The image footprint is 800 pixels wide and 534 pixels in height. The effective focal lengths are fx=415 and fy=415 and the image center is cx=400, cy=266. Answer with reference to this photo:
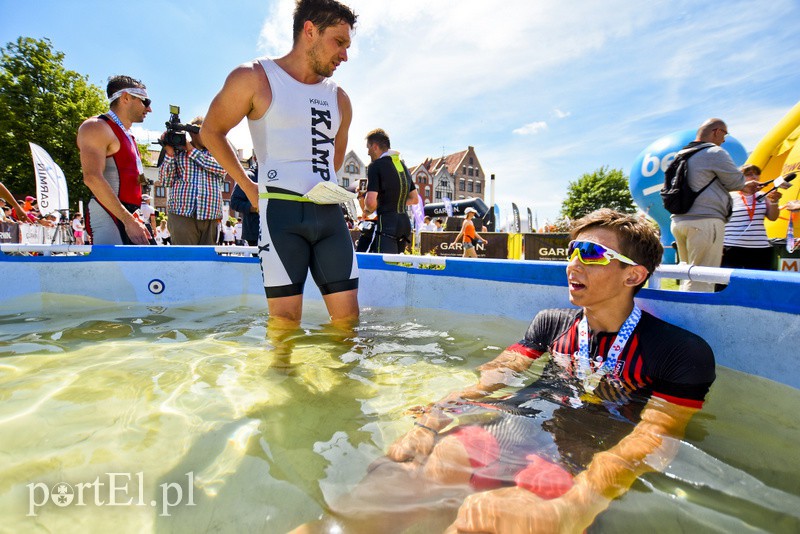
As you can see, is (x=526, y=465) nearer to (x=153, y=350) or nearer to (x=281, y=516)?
(x=281, y=516)

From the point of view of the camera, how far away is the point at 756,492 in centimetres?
122

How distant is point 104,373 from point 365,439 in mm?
1447

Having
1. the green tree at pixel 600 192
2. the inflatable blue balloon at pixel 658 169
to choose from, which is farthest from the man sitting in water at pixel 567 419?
the green tree at pixel 600 192

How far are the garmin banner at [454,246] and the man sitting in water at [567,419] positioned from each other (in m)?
9.40

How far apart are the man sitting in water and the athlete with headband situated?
3453 mm

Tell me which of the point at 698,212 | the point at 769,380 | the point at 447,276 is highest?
the point at 698,212

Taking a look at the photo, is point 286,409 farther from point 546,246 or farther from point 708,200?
point 546,246

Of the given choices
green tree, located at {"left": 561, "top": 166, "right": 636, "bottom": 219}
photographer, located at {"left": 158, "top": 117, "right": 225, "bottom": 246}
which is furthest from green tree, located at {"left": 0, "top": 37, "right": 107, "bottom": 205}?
green tree, located at {"left": 561, "top": 166, "right": 636, "bottom": 219}

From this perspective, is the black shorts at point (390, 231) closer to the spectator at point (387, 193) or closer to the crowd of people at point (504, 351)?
the spectator at point (387, 193)

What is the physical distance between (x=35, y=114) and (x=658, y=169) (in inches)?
1121

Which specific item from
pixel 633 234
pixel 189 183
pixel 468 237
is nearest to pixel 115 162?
pixel 189 183

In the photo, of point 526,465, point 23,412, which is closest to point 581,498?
point 526,465

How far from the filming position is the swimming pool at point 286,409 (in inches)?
45.3

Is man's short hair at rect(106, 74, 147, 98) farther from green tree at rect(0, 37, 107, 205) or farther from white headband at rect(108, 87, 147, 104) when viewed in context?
green tree at rect(0, 37, 107, 205)
